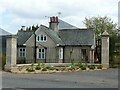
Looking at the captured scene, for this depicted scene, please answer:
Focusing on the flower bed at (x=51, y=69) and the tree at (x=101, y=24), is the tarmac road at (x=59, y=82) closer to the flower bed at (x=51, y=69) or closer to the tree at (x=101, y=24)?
the flower bed at (x=51, y=69)

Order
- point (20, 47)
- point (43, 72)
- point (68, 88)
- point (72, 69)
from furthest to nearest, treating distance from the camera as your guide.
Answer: point (20, 47) < point (72, 69) < point (43, 72) < point (68, 88)

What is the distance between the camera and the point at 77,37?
47.8 m

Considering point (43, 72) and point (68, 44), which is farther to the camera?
point (68, 44)

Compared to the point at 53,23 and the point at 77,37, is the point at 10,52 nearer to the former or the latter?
the point at 77,37

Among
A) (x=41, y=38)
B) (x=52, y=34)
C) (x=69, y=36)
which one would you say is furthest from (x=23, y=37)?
(x=69, y=36)

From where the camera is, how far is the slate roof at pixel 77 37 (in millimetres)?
46406

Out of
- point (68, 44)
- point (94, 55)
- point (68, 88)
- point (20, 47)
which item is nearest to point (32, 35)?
point (20, 47)

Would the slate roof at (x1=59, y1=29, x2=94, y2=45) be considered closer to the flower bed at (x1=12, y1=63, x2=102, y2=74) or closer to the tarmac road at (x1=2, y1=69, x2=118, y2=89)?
the flower bed at (x1=12, y1=63, x2=102, y2=74)

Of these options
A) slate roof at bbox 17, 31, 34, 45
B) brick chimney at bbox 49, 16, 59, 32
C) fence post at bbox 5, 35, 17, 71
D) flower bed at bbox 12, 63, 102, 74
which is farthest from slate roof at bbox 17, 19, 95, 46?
fence post at bbox 5, 35, 17, 71

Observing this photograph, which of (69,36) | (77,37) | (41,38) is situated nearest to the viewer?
(41,38)

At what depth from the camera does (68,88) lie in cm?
1474

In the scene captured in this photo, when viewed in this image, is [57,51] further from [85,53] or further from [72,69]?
[72,69]

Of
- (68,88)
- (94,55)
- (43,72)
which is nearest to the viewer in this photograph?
(68,88)

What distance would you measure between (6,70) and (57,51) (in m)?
19.8
